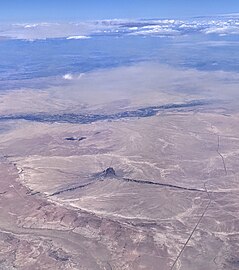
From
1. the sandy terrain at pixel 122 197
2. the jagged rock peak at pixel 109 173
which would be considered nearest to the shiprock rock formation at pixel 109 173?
the jagged rock peak at pixel 109 173

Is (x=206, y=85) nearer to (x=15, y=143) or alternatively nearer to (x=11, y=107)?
(x=11, y=107)

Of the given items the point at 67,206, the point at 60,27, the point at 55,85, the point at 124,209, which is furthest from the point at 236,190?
the point at 60,27

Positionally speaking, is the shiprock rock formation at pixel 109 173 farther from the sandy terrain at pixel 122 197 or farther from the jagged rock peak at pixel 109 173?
the sandy terrain at pixel 122 197

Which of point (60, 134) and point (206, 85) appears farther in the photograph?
point (206, 85)

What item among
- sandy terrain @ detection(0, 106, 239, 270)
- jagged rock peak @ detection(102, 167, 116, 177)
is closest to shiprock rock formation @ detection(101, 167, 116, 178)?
jagged rock peak @ detection(102, 167, 116, 177)

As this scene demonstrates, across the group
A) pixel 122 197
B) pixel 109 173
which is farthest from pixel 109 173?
pixel 122 197

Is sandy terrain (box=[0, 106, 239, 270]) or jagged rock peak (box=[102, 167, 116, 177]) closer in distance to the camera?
sandy terrain (box=[0, 106, 239, 270])

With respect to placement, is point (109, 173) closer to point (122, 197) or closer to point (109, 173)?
point (109, 173)

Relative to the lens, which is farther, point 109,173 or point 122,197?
point 109,173

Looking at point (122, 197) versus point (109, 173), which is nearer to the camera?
point (122, 197)

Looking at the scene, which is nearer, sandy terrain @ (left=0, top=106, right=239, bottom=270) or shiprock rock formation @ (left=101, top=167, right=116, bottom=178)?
sandy terrain @ (left=0, top=106, right=239, bottom=270)

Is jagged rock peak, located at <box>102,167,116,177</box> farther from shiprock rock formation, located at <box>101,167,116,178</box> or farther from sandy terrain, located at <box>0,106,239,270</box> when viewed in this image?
sandy terrain, located at <box>0,106,239,270</box>
